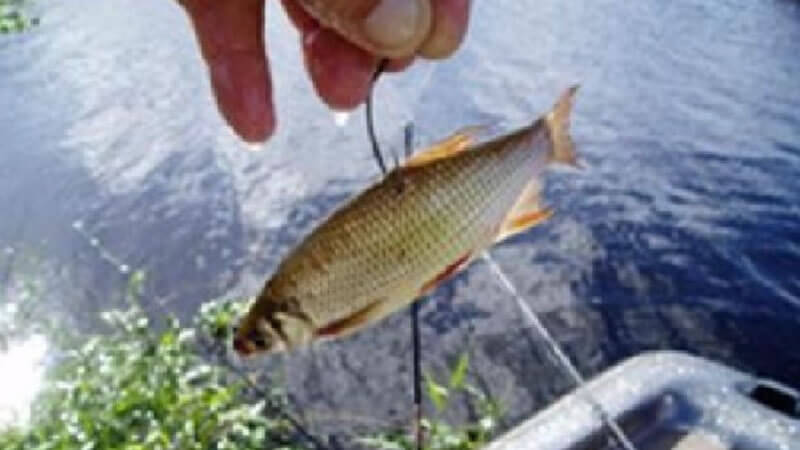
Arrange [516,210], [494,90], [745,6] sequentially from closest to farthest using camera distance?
[516,210], [494,90], [745,6]

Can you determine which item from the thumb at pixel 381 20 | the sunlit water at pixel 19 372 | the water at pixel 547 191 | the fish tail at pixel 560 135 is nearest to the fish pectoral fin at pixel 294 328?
the thumb at pixel 381 20

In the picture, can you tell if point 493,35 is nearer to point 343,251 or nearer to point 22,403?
point 22,403

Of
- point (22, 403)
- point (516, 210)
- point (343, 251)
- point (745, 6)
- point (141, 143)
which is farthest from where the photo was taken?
point (745, 6)

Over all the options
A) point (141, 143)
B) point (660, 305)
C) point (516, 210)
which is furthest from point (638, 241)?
point (516, 210)

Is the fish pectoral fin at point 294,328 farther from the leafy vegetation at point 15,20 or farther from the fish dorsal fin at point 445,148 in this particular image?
the leafy vegetation at point 15,20

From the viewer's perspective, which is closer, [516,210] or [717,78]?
[516,210]

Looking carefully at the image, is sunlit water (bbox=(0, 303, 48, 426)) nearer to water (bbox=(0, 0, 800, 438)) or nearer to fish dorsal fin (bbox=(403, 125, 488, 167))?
water (bbox=(0, 0, 800, 438))

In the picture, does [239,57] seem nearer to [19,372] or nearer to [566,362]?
[19,372]
